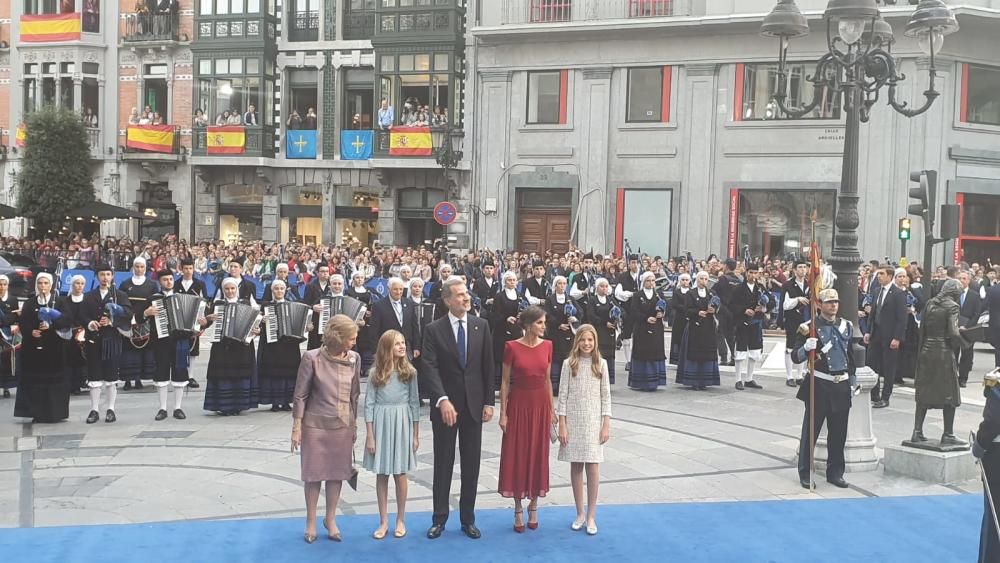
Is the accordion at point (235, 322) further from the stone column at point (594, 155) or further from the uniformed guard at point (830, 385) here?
A: the stone column at point (594, 155)

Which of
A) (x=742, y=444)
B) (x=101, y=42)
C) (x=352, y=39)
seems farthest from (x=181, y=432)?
(x=101, y=42)

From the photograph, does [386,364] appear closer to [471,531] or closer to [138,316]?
[471,531]

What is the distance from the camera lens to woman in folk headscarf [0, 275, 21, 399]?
12.2m

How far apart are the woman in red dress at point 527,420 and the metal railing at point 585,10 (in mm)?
24530

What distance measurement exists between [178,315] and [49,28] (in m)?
29.3

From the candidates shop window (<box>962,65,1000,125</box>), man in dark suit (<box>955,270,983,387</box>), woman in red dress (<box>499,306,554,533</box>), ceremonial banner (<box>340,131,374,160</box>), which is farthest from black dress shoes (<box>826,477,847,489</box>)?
ceremonial banner (<box>340,131,374,160</box>)

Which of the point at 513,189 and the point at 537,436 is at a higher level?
the point at 513,189

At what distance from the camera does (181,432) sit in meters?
11.8

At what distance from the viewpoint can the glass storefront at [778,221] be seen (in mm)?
29328

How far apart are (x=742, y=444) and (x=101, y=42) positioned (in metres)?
32.9

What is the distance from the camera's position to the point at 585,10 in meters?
31.0

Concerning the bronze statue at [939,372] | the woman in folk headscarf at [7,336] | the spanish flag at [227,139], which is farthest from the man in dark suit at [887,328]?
the spanish flag at [227,139]

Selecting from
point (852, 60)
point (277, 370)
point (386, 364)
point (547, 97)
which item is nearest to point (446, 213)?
point (547, 97)

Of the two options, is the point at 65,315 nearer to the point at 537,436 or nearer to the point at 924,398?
the point at 537,436
